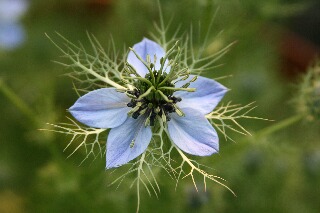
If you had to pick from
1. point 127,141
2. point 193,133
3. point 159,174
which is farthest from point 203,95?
point 159,174

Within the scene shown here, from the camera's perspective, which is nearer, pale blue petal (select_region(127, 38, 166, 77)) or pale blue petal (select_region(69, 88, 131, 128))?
pale blue petal (select_region(69, 88, 131, 128))

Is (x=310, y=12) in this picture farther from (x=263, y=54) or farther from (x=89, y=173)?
(x=89, y=173)

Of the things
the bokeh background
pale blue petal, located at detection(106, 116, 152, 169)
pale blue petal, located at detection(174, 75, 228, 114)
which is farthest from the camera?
the bokeh background

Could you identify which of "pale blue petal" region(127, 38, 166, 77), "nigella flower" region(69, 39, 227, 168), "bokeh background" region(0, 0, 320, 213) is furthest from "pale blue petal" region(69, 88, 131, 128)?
"bokeh background" region(0, 0, 320, 213)

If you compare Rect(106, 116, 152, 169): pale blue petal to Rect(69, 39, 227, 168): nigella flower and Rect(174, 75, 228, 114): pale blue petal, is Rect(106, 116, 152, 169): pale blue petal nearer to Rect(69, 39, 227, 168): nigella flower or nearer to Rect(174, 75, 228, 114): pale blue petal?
Rect(69, 39, 227, 168): nigella flower

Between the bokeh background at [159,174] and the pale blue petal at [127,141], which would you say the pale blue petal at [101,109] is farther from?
the bokeh background at [159,174]

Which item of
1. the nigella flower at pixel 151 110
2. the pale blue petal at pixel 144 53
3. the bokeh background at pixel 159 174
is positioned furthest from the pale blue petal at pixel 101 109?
the bokeh background at pixel 159 174

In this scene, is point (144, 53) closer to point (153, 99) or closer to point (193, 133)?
point (153, 99)
